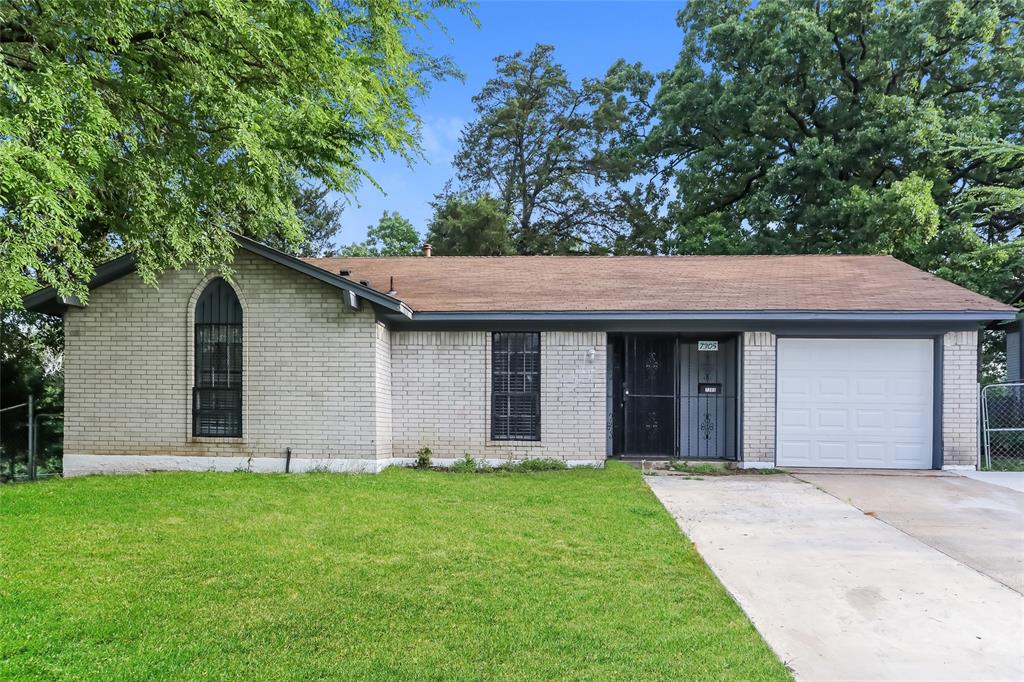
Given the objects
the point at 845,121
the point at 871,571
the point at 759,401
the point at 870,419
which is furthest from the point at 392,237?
the point at 871,571

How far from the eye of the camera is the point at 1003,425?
39.1 ft

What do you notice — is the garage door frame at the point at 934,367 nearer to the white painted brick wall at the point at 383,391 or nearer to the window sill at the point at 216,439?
the white painted brick wall at the point at 383,391

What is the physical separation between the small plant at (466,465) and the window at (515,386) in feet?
1.66

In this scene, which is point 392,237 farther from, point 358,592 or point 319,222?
point 358,592

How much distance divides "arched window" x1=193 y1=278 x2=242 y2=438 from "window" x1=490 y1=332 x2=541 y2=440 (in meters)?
A: 4.04

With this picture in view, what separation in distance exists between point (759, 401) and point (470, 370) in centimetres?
474

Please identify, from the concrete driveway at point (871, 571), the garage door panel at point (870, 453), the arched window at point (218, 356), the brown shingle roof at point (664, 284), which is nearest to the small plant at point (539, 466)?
the concrete driveway at point (871, 571)

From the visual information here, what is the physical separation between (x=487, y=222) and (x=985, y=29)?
1661 cm

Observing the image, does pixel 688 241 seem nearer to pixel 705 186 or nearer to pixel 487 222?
pixel 705 186

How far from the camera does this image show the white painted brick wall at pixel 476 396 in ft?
35.3

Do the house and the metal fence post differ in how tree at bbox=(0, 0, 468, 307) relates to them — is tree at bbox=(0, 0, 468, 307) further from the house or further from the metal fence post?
the metal fence post

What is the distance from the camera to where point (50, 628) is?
13.1 feet

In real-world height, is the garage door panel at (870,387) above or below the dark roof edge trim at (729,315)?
below

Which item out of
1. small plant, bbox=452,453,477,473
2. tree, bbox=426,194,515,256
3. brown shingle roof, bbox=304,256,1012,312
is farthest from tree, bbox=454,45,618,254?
small plant, bbox=452,453,477,473
